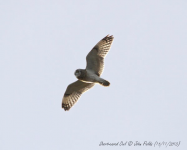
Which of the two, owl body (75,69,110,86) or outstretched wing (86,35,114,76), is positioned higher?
outstretched wing (86,35,114,76)

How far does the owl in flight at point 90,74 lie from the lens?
6289 millimetres

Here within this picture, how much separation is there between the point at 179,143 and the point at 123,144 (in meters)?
1.79

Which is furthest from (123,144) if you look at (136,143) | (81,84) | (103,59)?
(103,59)

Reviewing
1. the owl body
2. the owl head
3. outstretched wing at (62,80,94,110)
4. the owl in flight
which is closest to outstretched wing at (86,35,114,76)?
the owl in flight

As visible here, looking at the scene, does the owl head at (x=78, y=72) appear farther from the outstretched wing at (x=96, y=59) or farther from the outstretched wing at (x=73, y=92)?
the outstretched wing at (x=73, y=92)

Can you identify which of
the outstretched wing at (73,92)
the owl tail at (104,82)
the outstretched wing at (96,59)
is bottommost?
the outstretched wing at (73,92)

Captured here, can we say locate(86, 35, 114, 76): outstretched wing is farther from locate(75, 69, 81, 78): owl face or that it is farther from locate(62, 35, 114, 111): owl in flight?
locate(75, 69, 81, 78): owl face

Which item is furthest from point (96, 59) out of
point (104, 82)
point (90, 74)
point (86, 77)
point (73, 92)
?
point (73, 92)

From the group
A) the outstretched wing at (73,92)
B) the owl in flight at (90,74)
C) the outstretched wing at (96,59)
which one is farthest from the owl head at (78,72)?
the outstretched wing at (73,92)

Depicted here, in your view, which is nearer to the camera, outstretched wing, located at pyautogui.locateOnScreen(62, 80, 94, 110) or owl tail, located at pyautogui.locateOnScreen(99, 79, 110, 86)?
owl tail, located at pyautogui.locateOnScreen(99, 79, 110, 86)

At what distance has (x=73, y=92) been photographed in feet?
23.5

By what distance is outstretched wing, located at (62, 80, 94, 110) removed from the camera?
6.93 meters

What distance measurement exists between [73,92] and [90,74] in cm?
114

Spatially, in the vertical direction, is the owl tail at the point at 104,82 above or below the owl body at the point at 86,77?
below
